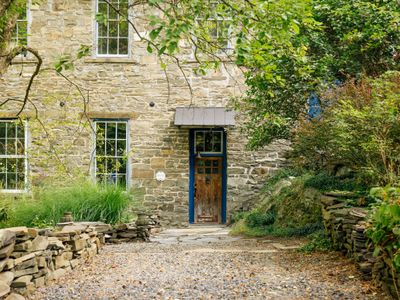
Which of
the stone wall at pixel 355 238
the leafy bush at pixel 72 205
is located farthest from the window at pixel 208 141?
the stone wall at pixel 355 238

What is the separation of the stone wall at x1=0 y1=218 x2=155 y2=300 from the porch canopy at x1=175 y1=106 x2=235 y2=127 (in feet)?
15.8

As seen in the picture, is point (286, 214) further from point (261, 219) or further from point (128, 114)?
point (128, 114)

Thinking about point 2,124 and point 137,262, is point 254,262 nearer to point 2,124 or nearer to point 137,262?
point 137,262

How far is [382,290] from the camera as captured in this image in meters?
Result: 5.43

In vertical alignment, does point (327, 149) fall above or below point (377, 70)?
below

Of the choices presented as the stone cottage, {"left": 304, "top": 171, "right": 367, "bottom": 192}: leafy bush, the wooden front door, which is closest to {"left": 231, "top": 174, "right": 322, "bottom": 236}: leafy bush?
{"left": 304, "top": 171, "right": 367, "bottom": 192}: leafy bush

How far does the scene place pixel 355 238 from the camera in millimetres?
6586

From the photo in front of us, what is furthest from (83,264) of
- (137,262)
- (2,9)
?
(2,9)

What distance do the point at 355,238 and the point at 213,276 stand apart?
1811 mm

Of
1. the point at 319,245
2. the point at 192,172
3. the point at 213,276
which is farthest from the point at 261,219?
the point at 213,276

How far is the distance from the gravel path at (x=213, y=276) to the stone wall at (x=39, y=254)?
17 centimetres

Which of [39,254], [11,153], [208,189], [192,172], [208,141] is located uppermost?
[208,141]

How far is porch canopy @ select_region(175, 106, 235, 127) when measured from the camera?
13664mm

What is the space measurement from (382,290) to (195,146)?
9545mm
